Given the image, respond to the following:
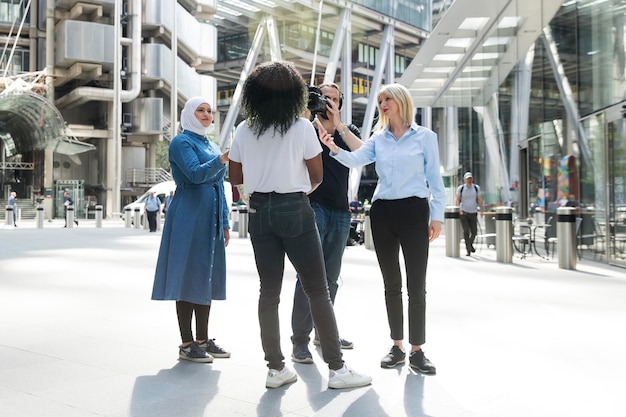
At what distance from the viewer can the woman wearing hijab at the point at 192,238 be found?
438cm

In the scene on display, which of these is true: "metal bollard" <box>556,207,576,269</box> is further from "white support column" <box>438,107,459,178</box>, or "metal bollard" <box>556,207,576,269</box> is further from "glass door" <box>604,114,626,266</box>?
"white support column" <box>438,107,459,178</box>

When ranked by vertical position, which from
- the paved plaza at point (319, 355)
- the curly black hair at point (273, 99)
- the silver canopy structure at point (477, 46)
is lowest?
the paved plaza at point (319, 355)

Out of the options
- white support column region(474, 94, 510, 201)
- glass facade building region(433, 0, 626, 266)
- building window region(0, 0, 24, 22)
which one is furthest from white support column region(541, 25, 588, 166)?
building window region(0, 0, 24, 22)

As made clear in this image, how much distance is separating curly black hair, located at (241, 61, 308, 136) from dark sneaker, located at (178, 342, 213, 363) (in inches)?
61.5

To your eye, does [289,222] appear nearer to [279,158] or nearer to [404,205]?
[279,158]

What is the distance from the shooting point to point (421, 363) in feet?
13.7

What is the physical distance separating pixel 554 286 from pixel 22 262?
28.1 ft

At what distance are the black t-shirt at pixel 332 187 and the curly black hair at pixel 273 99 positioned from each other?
0.90 metres

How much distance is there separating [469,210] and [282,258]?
1101 centimetres

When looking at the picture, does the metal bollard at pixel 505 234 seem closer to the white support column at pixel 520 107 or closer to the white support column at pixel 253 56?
the white support column at pixel 520 107

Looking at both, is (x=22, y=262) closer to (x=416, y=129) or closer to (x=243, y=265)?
(x=243, y=265)

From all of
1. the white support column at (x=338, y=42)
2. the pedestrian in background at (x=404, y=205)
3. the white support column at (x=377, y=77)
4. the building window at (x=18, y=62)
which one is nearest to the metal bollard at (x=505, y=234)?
the pedestrian in background at (x=404, y=205)

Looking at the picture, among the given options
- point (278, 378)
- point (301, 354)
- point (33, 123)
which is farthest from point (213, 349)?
point (33, 123)

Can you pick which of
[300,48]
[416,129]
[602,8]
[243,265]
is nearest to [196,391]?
[416,129]
